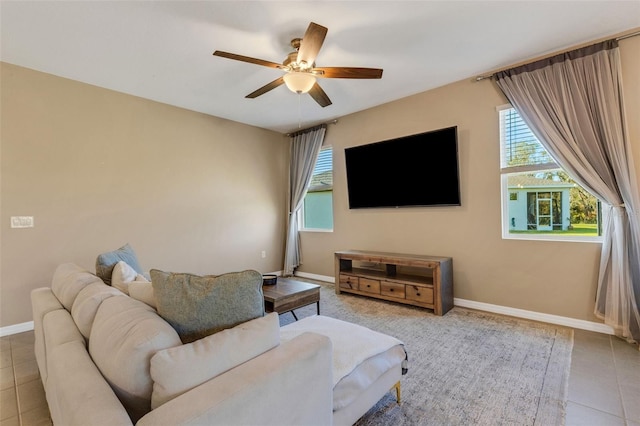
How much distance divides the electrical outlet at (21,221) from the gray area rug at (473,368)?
2901 mm

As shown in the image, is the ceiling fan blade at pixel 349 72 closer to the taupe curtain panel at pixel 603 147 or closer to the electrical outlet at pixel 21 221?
the taupe curtain panel at pixel 603 147

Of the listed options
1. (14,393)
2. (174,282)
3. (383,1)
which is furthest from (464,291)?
(14,393)

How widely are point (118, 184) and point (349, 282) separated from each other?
327 cm

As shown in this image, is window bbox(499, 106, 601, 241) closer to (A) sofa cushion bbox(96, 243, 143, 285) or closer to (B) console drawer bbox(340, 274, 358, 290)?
(B) console drawer bbox(340, 274, 358, 290)

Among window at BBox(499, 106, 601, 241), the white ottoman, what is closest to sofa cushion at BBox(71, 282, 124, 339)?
the white ottoman

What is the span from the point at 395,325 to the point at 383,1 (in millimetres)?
2910

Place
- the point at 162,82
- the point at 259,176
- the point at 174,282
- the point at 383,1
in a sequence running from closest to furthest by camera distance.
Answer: the point at 174,282
the point at 383,1
the point at 162,82
the point at 259,176

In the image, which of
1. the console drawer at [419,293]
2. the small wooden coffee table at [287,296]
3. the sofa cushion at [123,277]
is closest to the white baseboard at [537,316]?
the console drawer at [419,293]

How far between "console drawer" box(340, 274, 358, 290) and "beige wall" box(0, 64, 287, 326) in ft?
5.59

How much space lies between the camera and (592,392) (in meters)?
1.91

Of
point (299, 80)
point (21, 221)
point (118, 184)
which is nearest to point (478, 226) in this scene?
point (299, 80)

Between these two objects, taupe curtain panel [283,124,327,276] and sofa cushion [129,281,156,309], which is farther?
taupe curtain panel [283,124,327,276]

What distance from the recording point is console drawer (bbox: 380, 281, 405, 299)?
3617mm

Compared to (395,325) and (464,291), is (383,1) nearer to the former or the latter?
(395,325)
